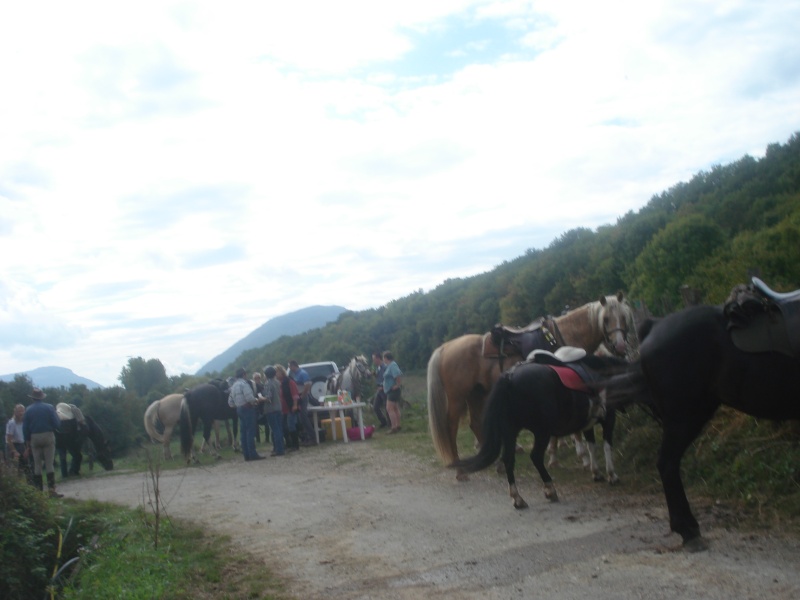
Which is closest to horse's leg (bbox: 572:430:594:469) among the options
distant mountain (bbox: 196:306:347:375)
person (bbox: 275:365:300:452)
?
person (bbox: 275:365:300:452)

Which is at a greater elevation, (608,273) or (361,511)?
(608,273)

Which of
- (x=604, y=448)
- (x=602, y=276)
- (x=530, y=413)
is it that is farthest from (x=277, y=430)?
(x=602, y=276)

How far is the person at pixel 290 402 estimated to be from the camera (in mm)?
17422

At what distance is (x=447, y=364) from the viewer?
10953 mm

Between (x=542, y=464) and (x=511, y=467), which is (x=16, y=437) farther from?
(x=542, y=464)

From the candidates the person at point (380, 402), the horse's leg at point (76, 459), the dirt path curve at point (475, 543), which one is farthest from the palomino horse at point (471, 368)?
the horse's leg at point (76, 459)

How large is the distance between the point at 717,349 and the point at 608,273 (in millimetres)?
28721

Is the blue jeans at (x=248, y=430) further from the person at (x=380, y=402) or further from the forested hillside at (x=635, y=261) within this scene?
the forested hillside at (x=635, y=261)

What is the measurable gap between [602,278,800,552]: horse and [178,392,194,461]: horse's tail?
1334 cm

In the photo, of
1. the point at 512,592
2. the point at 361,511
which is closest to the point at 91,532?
the point at 361,511

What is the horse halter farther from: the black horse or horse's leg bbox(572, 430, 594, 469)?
the black horse

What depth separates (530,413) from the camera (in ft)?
26.4

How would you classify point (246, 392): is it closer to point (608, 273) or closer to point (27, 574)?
point (27, 574)

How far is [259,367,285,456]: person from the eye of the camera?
16828 millimetres
